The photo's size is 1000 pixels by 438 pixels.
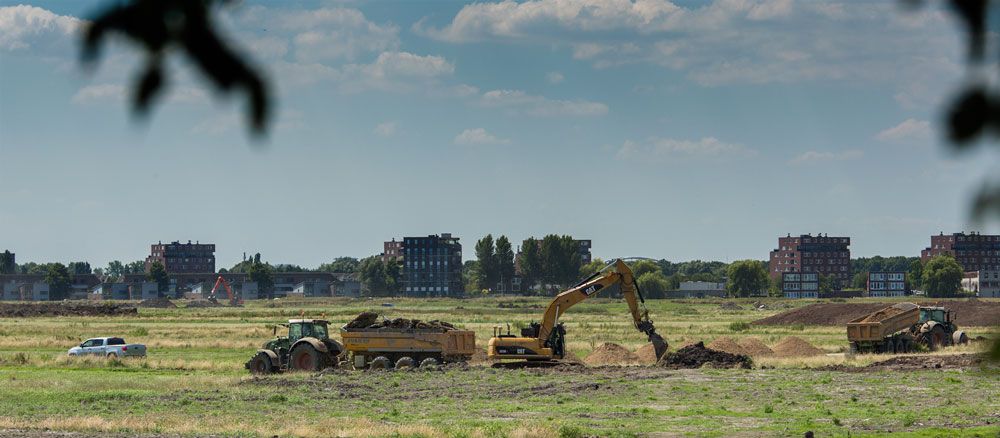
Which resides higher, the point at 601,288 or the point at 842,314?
the point at 601,288

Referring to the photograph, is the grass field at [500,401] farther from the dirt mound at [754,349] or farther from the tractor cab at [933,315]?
the tractor cab at [933,315]

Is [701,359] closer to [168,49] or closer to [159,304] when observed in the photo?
[168,49]

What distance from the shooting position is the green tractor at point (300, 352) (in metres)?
47.1

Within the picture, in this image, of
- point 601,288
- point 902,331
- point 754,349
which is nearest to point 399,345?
point 601,288

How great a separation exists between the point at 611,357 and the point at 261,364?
15.0 meters

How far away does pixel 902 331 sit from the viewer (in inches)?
2368

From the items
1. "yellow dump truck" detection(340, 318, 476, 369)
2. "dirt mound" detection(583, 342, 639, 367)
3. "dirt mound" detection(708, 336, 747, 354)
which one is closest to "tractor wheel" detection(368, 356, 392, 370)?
"yellow dump truck" detection(340, 318, 476, 369)

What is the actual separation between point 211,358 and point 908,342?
32117 millimetres

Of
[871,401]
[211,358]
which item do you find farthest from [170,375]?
[871,401]

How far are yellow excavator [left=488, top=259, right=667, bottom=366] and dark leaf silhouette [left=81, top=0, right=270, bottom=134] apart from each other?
149 ft

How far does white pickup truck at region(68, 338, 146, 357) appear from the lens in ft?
191

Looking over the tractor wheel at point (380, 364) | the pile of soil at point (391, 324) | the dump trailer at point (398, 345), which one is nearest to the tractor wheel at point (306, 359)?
the dump trailer at point (398, 345)

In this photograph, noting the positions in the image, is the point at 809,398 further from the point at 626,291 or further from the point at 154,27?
the point at 154,27

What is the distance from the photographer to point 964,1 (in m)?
3.65
